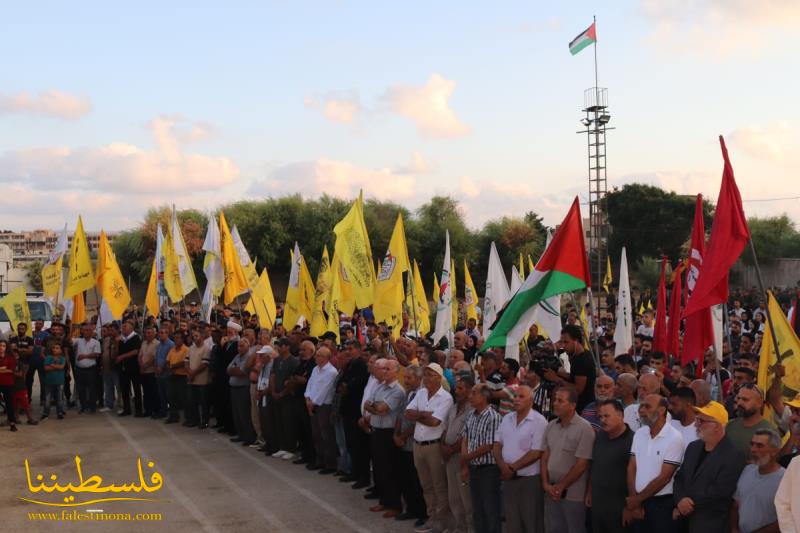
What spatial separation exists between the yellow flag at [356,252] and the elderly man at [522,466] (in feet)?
22.8

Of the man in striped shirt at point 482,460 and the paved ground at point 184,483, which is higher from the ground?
the man in striped shirt at point 482,460

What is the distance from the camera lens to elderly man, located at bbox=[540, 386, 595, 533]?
7027 mm

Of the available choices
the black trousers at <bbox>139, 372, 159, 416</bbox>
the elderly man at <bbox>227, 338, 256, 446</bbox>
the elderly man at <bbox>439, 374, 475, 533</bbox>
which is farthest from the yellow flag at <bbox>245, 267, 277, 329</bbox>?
the elderly man at <bbox>439, 374, 475, 533</bbox>

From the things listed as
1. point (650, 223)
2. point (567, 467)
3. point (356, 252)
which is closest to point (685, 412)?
point (567, 467)

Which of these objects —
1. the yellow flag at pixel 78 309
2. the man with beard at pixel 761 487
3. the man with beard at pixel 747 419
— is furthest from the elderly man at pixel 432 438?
the yellow flag at pixel 78 309

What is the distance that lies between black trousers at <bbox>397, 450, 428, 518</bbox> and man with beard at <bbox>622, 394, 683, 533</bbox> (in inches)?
131

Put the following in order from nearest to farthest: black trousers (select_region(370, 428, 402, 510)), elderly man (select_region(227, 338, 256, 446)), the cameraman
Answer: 1. the cameraman
2. black trousers (select_region(370, 428, 402, 510))
3. elderly man (select_region(227, 338, 256, 446))

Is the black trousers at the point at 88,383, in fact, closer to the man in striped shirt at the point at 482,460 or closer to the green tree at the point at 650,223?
the man in striped shirt at the point at 482,460

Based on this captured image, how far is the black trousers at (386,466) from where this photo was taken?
9.73m

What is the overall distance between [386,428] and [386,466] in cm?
43

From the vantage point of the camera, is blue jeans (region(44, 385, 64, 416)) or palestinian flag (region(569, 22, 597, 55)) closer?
blue jeans (region(44, 385, 64, 416))

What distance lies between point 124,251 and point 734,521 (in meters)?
56.2

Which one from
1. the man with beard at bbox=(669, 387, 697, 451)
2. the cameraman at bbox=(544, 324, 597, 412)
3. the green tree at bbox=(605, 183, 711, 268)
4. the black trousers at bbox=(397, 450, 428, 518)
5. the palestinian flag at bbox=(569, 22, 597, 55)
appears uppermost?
the palestinian flag at bbox=(569, 22, 597, 55)

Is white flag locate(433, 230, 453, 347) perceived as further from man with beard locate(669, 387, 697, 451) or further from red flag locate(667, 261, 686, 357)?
man with beard locate(669, 387, 697, 451)
